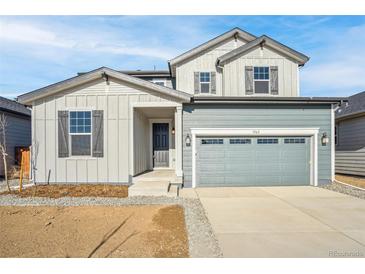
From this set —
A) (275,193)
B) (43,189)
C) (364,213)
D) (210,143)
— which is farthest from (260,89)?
(43,189)

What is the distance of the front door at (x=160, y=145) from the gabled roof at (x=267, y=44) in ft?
14.7

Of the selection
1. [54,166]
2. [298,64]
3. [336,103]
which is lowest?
[54,166]

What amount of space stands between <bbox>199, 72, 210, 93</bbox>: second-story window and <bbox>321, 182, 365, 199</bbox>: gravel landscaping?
711cm

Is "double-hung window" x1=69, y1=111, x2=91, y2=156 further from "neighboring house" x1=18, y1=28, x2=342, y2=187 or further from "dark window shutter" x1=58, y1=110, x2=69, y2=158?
"dark window shutter" x1=58, y1=110, x2=69, y2=158

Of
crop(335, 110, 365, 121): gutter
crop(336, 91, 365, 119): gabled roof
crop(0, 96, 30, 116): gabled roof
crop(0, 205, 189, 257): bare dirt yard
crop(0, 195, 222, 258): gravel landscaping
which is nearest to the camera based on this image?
crop(0, 205, 189, 257): bare dirt yard

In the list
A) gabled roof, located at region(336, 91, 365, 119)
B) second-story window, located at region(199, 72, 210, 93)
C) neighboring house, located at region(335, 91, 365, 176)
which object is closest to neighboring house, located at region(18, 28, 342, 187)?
second-story window, located at region(199, 72, 210, 93)

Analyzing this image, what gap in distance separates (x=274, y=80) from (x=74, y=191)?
1026 cm

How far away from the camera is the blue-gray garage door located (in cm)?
1028

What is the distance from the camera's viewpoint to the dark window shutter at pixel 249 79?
12.6 m

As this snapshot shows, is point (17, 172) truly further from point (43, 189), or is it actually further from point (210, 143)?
point (210, 143)

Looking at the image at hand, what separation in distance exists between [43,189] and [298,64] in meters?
12.8

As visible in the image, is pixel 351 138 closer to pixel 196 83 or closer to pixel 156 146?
pixel 196 83

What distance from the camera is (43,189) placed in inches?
354

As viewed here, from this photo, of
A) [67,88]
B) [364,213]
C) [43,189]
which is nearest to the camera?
[364,213]
